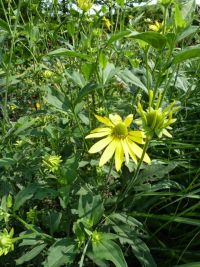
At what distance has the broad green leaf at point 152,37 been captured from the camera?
0.72 metres

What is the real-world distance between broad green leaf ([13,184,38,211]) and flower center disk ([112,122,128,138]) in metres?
0.24

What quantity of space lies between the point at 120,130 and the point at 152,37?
0.78ft

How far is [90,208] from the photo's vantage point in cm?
92

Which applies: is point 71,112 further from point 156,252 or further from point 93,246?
point 156,252

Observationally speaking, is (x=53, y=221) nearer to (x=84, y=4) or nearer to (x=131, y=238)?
(x=131, y=238)

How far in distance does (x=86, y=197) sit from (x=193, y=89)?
602mm

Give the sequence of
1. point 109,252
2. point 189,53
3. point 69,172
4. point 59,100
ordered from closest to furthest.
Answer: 1. point 189,53
2. point 109,252
3. point 69,172
4. point 59,100

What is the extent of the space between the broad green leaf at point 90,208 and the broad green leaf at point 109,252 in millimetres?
50

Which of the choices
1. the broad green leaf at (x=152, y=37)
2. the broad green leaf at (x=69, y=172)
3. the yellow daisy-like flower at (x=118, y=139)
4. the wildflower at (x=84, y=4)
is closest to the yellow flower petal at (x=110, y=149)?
the yellow daisy-like flower at (x=118, y=139)

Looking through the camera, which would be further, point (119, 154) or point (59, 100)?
point (59, 100)

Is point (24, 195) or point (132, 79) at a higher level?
point (132, 79)

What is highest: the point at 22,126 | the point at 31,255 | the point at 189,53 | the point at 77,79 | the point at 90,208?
the point at 189,53

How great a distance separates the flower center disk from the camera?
90 centimetres

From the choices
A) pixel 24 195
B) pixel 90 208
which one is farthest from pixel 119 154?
pixel 24 195
